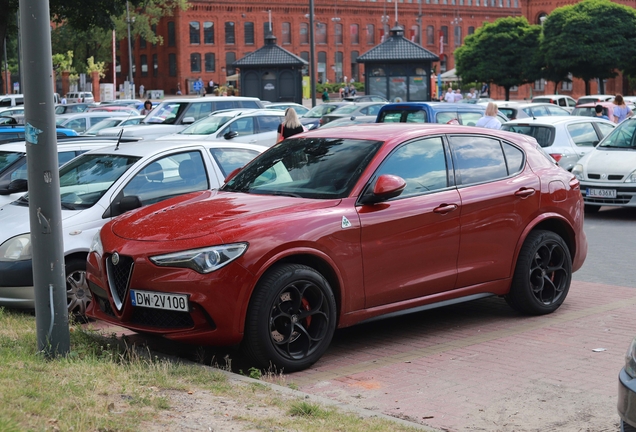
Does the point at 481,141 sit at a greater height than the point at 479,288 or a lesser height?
greater

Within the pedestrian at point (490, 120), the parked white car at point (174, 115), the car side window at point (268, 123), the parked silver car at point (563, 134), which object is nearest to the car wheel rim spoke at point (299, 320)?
the pedestrian at point (490, 120)

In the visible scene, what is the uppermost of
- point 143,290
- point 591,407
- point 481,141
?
point 481,141

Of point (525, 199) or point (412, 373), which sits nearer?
point (412, 373)

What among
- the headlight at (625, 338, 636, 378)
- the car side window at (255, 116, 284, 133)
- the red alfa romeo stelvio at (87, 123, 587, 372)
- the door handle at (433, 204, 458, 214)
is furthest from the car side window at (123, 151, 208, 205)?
the car side window at (255, 116, 284, 133)

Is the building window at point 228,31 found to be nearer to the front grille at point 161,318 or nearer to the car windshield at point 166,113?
the car windshield at point 166,113

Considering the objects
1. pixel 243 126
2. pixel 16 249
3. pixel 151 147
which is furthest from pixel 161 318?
pixel 243 126

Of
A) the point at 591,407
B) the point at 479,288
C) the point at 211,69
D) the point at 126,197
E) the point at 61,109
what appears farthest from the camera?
the point at 211,69

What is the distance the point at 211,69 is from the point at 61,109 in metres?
64.9

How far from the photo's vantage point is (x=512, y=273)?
26.6 ft

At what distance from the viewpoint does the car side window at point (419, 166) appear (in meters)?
7.45

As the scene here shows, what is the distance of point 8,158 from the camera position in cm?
1105

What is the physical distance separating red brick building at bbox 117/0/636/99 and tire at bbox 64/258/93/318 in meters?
88.8

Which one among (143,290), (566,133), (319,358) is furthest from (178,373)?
(566,133)

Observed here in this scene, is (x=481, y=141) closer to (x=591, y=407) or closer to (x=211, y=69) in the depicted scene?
(x=591, y=407)
